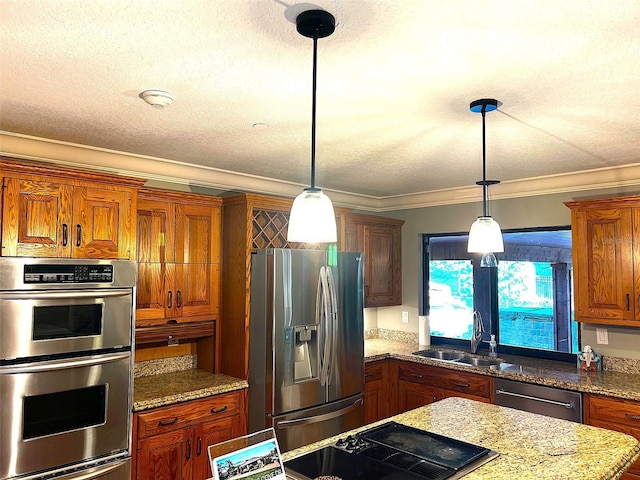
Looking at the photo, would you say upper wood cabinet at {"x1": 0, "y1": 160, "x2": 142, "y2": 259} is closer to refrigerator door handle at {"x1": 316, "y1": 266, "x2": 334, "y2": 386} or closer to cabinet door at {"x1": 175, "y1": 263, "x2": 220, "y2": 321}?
cabinet door at {"x1": 175, "y1": 263, "x2": 220, "y2": 321}

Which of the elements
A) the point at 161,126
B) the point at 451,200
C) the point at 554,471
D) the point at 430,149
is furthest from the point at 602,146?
the point at 161,126

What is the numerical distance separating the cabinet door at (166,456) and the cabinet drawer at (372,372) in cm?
169

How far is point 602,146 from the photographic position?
3018 mm

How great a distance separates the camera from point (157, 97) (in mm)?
2172

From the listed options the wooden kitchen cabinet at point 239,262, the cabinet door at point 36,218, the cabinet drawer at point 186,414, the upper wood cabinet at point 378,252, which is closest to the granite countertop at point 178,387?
the cabinet drawer at point 186,414

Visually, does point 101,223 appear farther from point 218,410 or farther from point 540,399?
point 540,399

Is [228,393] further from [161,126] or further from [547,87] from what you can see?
[547,87]

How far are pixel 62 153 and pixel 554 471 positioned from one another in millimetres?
3179

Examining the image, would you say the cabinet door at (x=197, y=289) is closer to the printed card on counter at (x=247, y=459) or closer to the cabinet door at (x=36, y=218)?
the cabinet door at (x=36, y=218)

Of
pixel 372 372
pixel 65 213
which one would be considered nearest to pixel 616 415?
pixel 372 372

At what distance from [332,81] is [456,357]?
3.30 metres

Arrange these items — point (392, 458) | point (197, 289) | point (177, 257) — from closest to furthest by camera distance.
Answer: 1. point (392, 458)
2. point (177, 257)
3. point (197, 289)

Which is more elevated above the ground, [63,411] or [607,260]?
[607,260]

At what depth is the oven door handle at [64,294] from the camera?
2428 mm
